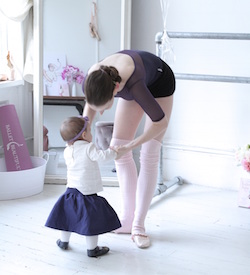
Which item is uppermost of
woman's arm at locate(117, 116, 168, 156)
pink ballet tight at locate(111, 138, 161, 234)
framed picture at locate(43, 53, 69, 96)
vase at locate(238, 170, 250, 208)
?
framed picture at locate(43, 53, 69, 96)

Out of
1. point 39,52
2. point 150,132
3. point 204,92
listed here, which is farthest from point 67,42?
point 150,132

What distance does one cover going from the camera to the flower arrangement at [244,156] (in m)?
2.88

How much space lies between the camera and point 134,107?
2338mm

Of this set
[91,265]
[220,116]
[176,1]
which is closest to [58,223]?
[91,265]

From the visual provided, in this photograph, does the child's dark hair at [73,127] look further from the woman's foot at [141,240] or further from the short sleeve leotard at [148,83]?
the woman's foot at [141,240]

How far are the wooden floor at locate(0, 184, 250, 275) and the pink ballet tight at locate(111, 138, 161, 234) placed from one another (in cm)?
13

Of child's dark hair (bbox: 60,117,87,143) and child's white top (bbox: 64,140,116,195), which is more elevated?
child's dark hair (bbox: 60,117,87,143)

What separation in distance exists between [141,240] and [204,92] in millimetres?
1202

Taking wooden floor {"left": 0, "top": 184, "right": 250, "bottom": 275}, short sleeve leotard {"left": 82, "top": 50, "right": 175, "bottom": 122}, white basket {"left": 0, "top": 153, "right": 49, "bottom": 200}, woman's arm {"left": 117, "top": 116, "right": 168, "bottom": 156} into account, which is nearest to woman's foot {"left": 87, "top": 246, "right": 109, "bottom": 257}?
wooden floor {"left": 0, "top": 184, "right": 250, "bottom": 275}

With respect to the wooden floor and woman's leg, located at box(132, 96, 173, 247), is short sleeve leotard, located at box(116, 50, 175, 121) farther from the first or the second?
the wooden floor

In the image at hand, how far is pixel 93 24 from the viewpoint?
10.4 ft

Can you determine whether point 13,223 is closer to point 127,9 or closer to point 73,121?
point 73,121

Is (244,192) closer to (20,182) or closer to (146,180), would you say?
(146,180)

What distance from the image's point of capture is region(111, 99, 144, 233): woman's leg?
2.36 metres
